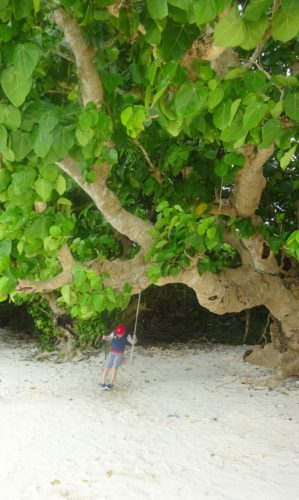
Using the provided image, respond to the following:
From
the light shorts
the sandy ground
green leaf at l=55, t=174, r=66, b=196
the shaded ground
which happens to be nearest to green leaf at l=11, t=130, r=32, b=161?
green leaf at l=55, t=174, r=66, b=196

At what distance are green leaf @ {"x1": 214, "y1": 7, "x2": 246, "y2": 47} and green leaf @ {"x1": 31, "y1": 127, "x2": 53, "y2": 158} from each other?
1.13 metres

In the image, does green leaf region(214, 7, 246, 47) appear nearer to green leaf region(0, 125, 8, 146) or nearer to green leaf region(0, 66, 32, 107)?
green leaf region(0, 66, 32, 107)

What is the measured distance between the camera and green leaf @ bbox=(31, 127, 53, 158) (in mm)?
→ 2404

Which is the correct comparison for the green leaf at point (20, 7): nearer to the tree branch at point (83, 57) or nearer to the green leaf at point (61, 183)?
the tree branch at point (83, 57)

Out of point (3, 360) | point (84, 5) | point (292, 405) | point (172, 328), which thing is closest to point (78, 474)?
point (292, 405)

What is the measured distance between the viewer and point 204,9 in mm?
1622

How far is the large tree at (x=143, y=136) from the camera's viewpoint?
83.4 inches

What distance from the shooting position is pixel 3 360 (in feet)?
27.7

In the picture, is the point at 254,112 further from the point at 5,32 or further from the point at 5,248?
the point at 5,248

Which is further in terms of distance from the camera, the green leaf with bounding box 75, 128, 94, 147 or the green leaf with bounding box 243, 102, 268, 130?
the green leaf with bounding box 75, 128, 94, 147

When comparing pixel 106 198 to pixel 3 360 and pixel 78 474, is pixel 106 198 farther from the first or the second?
pixel 3 360

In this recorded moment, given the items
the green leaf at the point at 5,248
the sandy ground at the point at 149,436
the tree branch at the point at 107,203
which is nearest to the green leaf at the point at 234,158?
the tree branch at the point at 107,203

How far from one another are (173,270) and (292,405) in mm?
2398

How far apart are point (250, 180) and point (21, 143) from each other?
245 cm
